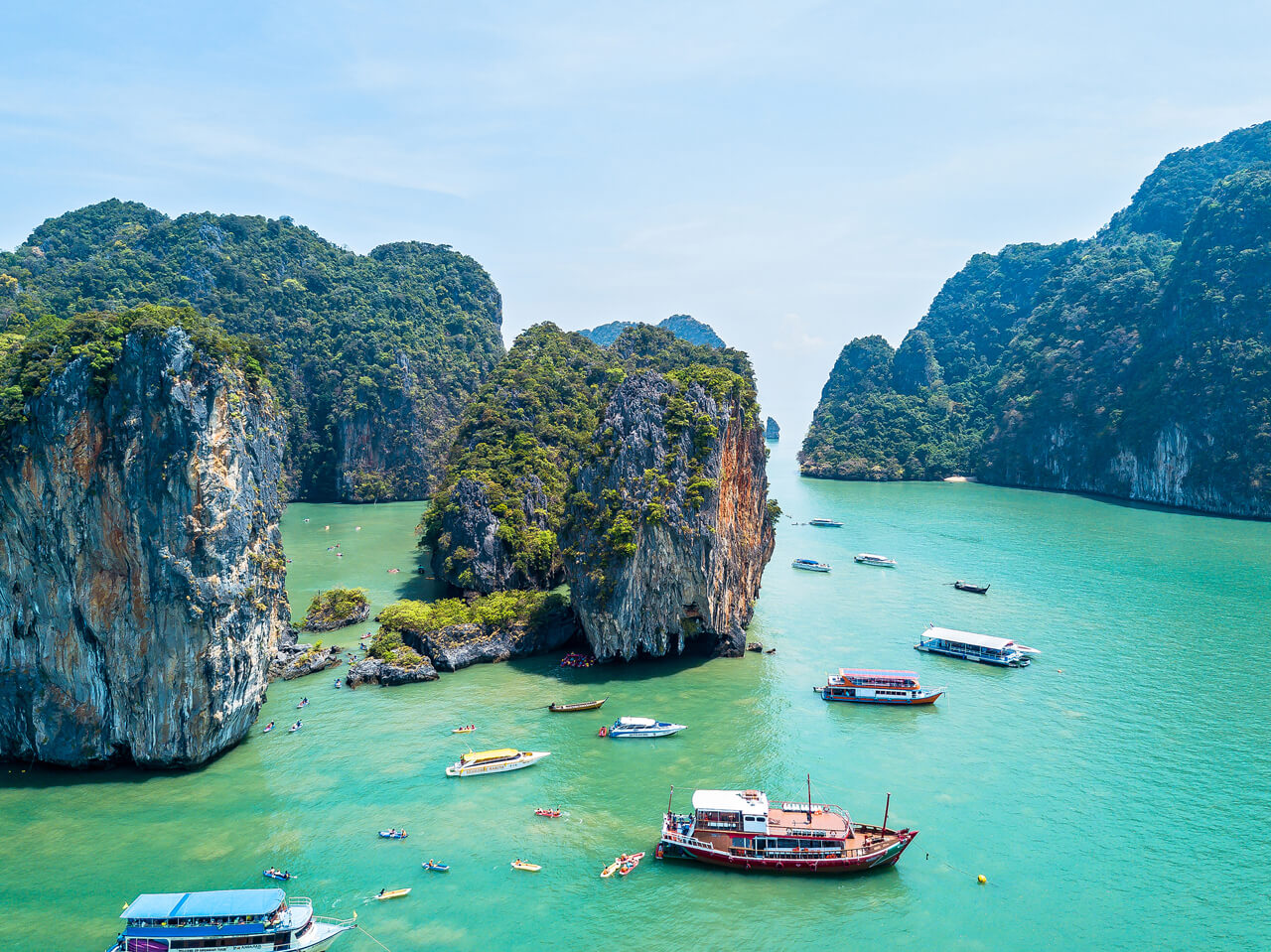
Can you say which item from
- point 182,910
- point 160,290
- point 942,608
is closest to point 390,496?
point 160,290

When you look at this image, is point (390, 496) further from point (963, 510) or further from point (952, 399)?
point (952, 399)

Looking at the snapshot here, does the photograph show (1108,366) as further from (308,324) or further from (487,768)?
(308,324)

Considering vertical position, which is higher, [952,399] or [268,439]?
[952,399]

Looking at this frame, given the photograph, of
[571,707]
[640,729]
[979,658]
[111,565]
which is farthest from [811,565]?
[111,565]

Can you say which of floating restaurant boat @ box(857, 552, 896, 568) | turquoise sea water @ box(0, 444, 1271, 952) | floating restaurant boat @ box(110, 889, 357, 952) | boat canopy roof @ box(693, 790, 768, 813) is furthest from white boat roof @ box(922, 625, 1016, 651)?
floating restaurant boat @ box(110, 889, 357, 952)

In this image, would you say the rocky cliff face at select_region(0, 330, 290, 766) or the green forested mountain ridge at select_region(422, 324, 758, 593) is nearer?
the rocky cliff face at select_region(0, 330, 290, 766)

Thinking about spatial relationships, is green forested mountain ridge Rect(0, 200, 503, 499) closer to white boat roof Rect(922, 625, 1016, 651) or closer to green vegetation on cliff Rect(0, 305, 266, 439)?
green vegetation on cliff Rect(0, 305, 266, 439)

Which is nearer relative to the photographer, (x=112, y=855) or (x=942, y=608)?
(x=112, y=855)
